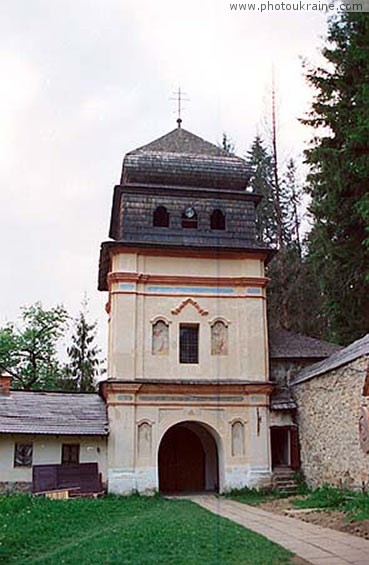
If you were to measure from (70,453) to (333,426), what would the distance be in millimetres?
7040

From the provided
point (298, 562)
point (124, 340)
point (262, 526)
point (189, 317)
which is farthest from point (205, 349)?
point (298, 562)

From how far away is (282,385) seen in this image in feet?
66.8

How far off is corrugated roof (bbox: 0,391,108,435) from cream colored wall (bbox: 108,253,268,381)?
4.11 feet

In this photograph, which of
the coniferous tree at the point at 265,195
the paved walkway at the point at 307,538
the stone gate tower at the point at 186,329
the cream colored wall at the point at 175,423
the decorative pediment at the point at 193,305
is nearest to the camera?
the paved walkway at the point at 307,538

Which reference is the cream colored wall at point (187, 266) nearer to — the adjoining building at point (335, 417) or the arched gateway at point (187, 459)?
the adjoining building at point (335, 417)

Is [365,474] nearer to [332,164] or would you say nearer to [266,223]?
[332,164]

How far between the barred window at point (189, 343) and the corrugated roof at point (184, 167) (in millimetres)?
4536

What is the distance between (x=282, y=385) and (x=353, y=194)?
595 centimetres

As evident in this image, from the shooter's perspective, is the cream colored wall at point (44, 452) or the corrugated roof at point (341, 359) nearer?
the corrugated roof at point (341, 359)

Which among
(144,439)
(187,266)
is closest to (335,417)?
(144,439)

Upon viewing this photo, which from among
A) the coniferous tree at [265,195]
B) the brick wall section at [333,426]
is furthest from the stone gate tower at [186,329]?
the coniferous tree at [265,195]

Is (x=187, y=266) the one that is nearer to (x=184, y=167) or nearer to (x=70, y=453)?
(x=184, y=167)

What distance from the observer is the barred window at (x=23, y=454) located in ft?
59.3

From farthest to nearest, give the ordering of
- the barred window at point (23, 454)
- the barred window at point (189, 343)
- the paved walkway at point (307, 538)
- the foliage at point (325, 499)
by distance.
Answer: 1. the barred window at point (189, 343)
2. the barred window at point (23, 454)
3. the foliage at point (325, 499)
4. the paved walkway at point (307, 538)
